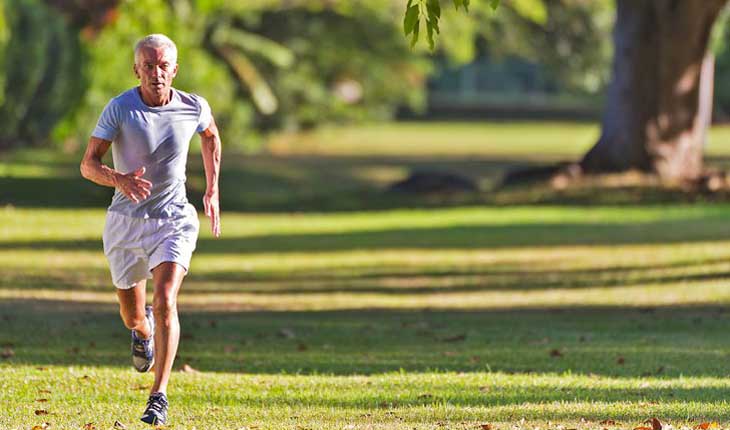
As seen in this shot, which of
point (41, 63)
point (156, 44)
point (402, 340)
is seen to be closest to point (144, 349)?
point (156, 44)

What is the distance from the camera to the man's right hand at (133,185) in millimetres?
8445

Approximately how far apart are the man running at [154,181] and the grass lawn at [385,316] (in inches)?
25.2

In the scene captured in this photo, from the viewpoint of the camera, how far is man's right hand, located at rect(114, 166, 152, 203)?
27.7 feet

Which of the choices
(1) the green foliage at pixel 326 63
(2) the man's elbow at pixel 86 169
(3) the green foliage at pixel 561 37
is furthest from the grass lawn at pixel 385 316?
(1) the green foliage at pixel 326 63

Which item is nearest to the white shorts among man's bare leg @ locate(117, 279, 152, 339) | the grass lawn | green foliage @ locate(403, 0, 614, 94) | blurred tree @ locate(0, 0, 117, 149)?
man's bare leg @ locate(117, 279, 152, 339)

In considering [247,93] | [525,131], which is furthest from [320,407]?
[525,131]

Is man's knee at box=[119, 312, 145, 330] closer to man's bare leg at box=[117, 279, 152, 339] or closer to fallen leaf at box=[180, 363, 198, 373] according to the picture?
man's bare leg at box=[117, 279, 152, 339]

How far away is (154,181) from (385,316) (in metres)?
7.70

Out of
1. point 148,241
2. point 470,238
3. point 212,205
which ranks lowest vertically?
point 470,238

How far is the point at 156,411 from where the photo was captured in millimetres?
8398

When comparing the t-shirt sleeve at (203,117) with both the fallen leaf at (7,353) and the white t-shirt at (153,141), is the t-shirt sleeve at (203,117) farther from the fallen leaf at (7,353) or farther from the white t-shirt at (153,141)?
the fallen leaf at (7,353)

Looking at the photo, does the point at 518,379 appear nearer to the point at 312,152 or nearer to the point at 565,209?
the point at 565,209

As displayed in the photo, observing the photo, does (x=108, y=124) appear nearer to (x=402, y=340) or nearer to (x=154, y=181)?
(x=154, y=181)

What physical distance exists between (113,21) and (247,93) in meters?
11.0
